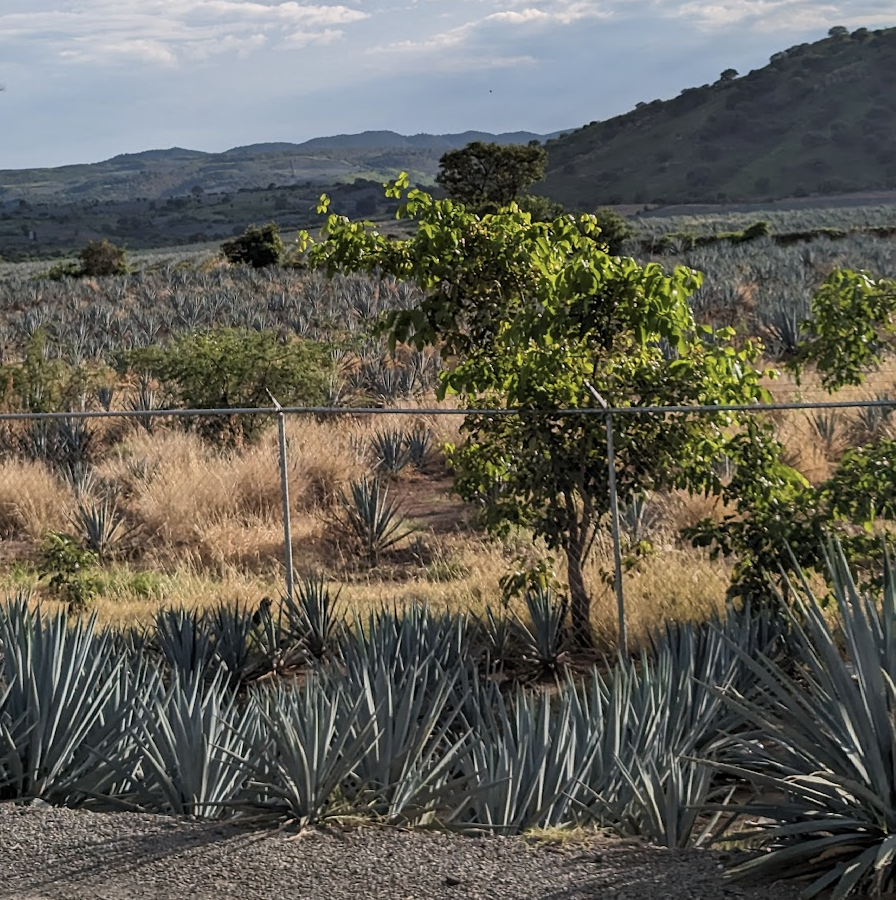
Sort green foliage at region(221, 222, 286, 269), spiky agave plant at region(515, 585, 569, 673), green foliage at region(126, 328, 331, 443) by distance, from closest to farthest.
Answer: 1. spiky agave plant at region(515, 585, 569, 673)
2. green foliage at region(126, 328, 331, 443)
3. green foliage at region(221, 222, 286, 269)

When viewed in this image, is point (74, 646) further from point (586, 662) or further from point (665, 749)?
point (586, 662)

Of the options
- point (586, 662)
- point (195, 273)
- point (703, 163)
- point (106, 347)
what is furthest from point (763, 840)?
point (703, 163)

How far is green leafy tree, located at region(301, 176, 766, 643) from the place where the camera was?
8.03m

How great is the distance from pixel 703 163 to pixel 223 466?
111109 millimetres

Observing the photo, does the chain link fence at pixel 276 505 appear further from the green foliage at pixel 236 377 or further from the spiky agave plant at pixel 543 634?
the spiky agave plant at pixel 543 634

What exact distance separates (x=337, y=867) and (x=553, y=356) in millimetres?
4349

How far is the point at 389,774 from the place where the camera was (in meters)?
5.07

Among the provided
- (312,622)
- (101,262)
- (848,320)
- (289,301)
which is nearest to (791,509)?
(848,320)

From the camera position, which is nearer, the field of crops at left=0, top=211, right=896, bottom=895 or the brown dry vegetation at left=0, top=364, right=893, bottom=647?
the field of crops at left=0, top=211, right=896, bottom=895

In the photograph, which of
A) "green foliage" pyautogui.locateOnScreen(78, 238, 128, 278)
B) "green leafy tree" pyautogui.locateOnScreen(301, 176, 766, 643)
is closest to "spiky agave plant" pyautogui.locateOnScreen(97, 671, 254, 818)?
"green leafy tree" pyautogui.locateOnScreen(301, 176, 766, 643)

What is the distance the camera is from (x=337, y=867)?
14.2 ft

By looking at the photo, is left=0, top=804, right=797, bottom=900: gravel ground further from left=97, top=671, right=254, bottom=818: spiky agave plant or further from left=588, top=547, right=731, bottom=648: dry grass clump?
left=588, top=547, right=731, bottom=648: dry grass clump

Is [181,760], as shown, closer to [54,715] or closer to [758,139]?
[54,715]

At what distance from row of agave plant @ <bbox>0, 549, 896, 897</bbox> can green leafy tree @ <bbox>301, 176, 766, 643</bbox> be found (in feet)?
6.08
